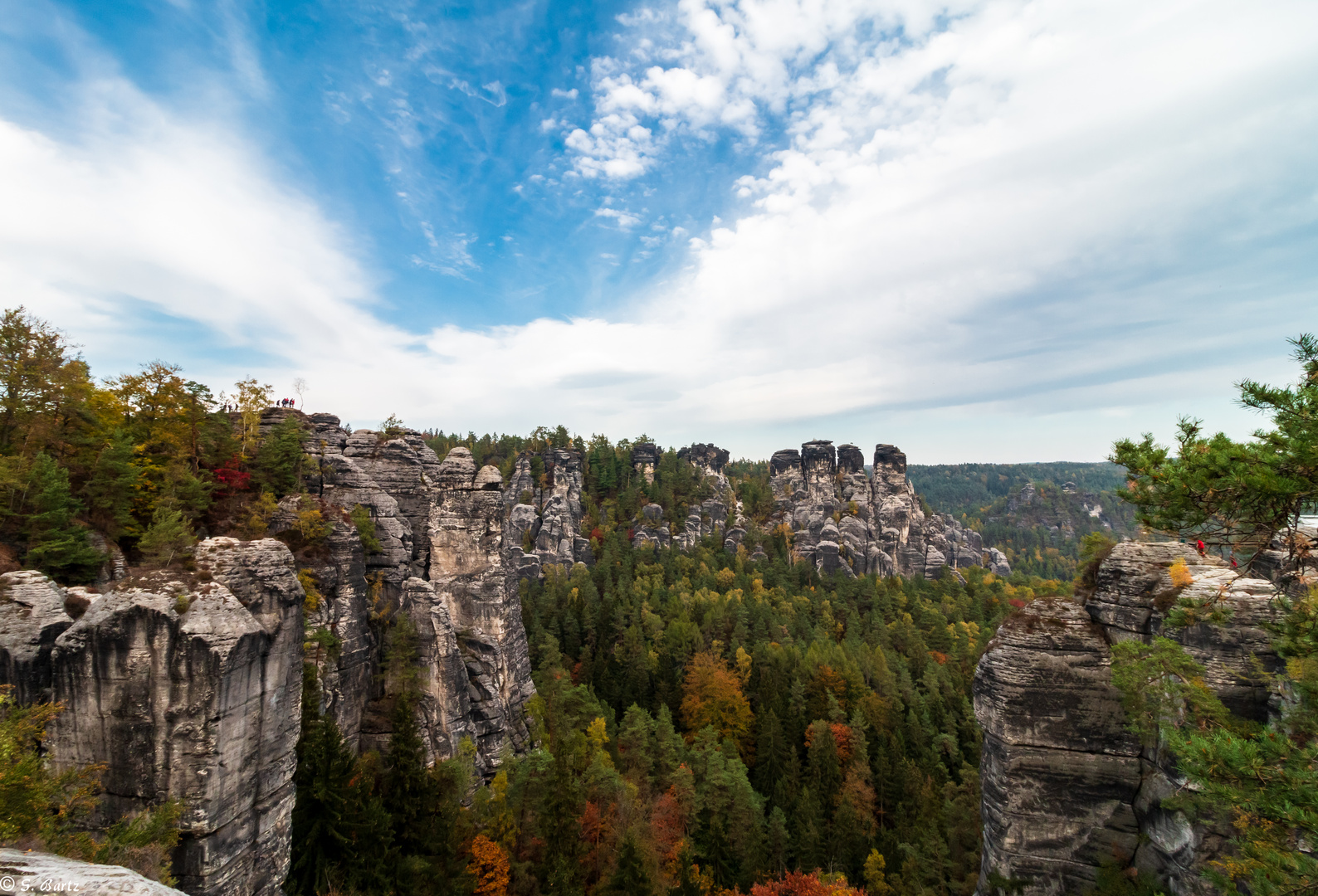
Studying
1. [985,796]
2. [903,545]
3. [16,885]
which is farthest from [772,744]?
[903,545]

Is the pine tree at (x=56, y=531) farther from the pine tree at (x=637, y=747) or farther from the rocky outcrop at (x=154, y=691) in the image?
the pine tree at (x=637, y=747)

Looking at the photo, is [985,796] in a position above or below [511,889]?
above

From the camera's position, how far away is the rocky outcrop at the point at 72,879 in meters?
4.70

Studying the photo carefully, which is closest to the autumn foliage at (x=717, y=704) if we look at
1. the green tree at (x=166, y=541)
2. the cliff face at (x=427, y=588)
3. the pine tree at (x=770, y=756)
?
the pine tree at (x=770, y=756)

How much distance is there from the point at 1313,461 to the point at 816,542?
247 ft

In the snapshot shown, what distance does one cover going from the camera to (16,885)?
478 cm

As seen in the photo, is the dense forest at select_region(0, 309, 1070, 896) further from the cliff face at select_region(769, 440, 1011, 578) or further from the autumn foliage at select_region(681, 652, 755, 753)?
the cliff face at select_region(769, 440, 1011, 578)

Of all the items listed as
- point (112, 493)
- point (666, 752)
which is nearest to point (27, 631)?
point (112, 493)

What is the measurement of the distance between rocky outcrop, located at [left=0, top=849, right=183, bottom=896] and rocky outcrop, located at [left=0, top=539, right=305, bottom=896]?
719 cm

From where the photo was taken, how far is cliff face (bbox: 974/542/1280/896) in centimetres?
1424

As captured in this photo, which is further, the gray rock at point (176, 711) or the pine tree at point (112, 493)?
the pine tree at point (112, 493)

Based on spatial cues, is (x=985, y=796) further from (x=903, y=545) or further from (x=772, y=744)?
(x=903, y=545)

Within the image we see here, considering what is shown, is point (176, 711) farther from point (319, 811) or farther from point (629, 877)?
point (629, 877)

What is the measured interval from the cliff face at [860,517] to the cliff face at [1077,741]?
60.1 meters
